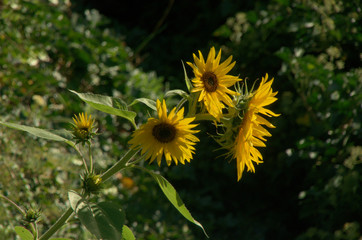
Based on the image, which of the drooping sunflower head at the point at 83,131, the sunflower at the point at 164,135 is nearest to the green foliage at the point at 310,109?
the sunflower at the point at 164,135

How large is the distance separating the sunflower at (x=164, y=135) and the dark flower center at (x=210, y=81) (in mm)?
107

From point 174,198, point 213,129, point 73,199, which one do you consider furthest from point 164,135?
point 213,129

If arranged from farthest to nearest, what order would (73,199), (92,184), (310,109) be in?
(310,109) → (92,184) → (73,199)

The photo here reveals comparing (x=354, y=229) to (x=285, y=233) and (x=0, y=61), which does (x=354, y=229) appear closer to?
(x=285, y=233)

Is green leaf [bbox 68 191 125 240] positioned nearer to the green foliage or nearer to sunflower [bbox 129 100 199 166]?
sunflower [bbox 129 100 199 166]

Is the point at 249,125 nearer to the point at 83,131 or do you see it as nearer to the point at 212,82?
the point at 212,82

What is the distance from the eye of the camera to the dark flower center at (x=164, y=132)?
1018mm

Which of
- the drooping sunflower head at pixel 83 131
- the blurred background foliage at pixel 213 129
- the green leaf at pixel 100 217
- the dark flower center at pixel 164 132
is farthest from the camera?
the blurred background foliage at pixel 213 129

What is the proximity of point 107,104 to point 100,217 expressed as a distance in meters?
0.27

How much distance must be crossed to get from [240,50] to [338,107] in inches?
34.2

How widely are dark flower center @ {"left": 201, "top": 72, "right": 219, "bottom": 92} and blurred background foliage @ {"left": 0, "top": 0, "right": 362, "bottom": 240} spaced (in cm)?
110

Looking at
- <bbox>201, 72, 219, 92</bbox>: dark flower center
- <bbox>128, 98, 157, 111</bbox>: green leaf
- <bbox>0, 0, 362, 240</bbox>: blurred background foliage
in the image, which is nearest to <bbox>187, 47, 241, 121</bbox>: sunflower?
<bbox>201, 72, 219, 92</bbox>: dark flower center

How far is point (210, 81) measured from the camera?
3.56ft

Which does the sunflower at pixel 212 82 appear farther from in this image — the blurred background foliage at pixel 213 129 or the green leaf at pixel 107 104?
the blurred background foliage at pixel 213 129
